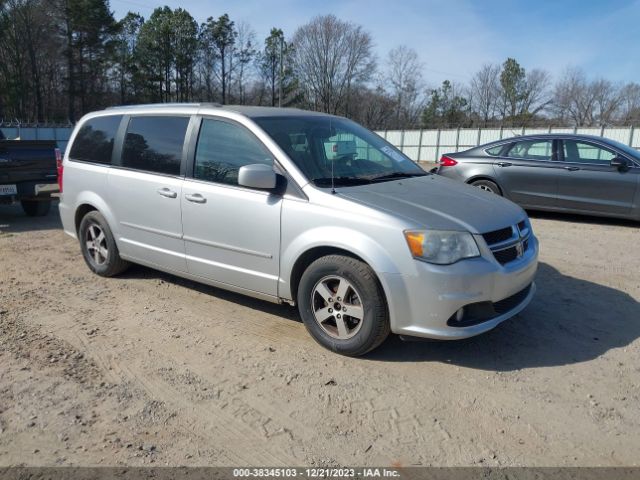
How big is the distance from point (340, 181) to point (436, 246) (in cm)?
101

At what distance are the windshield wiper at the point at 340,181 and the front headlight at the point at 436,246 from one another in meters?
0.82

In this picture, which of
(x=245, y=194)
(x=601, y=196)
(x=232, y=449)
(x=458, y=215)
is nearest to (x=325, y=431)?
(x=232, y=449)

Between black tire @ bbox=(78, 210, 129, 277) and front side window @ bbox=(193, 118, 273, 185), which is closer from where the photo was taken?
front side window @ bbox=(193, 118, 273, 185)

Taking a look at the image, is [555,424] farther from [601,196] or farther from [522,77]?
[522,77]

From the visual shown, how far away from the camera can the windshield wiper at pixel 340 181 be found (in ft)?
12.8

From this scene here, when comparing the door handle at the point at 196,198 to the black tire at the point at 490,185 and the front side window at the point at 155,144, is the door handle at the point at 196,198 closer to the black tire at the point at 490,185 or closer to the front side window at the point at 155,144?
the front side window at the point at 155,144

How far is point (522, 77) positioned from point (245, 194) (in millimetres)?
69929

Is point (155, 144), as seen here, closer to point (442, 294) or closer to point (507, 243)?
point (442, 294)

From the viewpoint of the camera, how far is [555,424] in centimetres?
294

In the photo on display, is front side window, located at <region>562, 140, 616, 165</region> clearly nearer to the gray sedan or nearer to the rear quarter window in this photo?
the gray sedan

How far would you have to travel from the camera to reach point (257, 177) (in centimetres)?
376

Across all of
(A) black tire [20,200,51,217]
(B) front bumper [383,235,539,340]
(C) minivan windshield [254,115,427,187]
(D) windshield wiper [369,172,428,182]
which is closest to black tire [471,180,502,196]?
(C) minivan windshield [254,115,427,187]

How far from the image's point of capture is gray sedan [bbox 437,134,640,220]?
26.9 ft

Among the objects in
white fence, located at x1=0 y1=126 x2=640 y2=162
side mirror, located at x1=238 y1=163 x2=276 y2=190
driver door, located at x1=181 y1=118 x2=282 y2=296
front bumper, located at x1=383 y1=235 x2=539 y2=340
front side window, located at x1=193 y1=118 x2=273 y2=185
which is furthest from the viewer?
white fence, located at x1=0 y1=126 x2=640 y2=162
